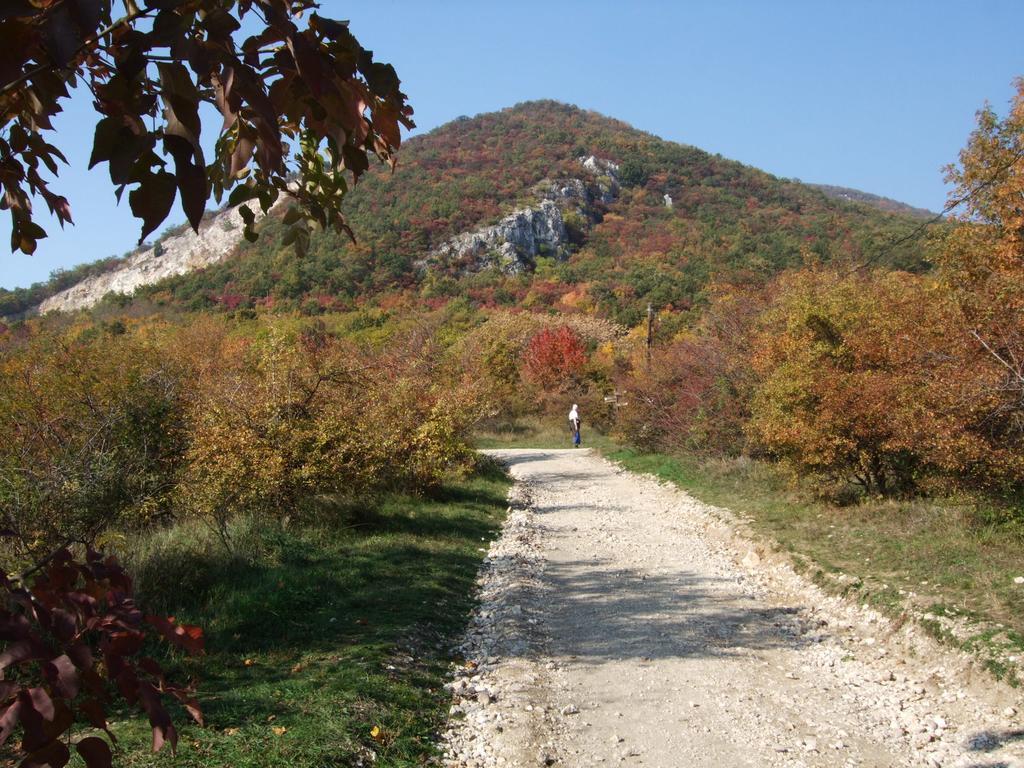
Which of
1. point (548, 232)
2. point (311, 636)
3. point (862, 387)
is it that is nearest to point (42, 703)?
point (311, 636)

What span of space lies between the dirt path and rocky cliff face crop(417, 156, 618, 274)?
62.5m

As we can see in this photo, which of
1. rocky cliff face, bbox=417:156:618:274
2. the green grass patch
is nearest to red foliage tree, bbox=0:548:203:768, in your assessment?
the green grass patch

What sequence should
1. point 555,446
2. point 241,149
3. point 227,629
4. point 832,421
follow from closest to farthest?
point 241,149
point 227,629
point 832,421
point 555,446

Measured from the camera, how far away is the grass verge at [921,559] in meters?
6.46

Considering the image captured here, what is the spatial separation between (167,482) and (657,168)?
A: 96218 mm

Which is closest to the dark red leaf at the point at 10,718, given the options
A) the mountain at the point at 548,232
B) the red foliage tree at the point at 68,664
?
the red foliage tree at the point at 68,664

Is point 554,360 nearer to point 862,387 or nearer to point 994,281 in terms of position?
point 862,387

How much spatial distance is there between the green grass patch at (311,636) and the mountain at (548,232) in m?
30.7

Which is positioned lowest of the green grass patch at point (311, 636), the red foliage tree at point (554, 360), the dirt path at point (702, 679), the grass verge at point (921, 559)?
the dirt path at point (702, 679)

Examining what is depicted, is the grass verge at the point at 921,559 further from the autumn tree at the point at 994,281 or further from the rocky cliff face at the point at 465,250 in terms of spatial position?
the rocky cliff face at the point at 465,250

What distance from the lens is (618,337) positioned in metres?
49.5

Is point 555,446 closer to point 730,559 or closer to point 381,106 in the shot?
point 730,559

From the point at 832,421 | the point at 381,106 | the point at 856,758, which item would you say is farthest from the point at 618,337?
the point at 381,106

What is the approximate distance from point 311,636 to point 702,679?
11.2ft
